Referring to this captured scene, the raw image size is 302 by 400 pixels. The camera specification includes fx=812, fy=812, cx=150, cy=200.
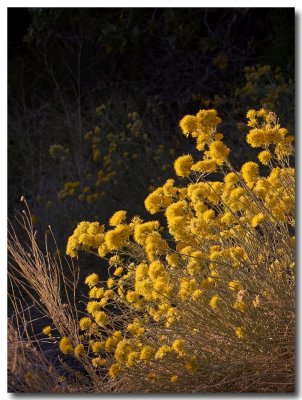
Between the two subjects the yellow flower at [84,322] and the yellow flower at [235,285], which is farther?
the yellow flower at [84,322]

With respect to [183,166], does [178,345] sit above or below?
below

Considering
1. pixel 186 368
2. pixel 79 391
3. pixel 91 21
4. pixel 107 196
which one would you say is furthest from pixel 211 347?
pixel 91 21

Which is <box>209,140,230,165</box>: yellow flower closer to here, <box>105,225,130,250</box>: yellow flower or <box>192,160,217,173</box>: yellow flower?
<box>192,160,217,173</box>: yellow flower

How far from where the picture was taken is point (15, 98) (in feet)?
22.9

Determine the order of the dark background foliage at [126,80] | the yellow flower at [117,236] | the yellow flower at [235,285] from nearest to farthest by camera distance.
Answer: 1. the yellow flower at [117,236]
2. the yellow flower at [235,285]
3. the dark background foliage at [126,80]

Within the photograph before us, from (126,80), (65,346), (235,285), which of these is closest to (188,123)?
(235,285)

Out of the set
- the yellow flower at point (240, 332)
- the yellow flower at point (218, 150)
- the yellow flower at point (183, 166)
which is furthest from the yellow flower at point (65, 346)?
the yellow flower at point (218, 150)

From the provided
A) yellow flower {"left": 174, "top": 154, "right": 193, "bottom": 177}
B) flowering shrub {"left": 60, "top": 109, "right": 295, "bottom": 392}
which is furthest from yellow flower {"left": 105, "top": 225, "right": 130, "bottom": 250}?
yellow flower {"left": 174, "top": 154, "right": 193, "bottom": 177}

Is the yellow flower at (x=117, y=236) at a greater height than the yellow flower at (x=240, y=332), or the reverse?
the yellow flower at (x=117, y=236)

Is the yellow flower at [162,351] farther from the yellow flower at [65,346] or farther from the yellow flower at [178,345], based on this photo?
the yellow flower at [65,346]

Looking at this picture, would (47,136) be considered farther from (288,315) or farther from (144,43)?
(288,315)

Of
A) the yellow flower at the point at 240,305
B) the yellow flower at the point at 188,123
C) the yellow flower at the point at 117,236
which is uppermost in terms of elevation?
the yellow flower at the point at 188,123

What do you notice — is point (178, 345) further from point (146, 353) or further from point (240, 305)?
point (240, 305)

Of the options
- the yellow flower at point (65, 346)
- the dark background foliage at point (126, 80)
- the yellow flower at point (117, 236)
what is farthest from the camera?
the dark background foliage at point (126, 80)
